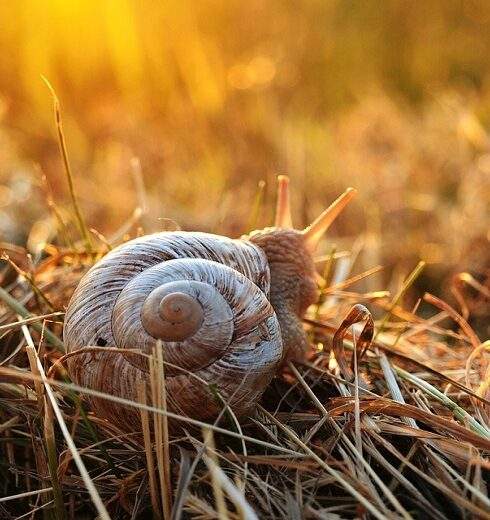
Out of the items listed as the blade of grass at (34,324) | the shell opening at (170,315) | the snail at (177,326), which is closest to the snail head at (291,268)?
the snail at (177,326)

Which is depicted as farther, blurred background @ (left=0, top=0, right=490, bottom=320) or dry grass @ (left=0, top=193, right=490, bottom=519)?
blurred background @ (left=0, top=0, right=490, bottom=320)

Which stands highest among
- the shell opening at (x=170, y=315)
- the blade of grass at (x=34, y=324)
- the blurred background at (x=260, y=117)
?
the shell opening at (x=170, y=315)

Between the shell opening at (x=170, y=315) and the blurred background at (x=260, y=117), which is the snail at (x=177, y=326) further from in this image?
the blurred background at (x=260, y=117)

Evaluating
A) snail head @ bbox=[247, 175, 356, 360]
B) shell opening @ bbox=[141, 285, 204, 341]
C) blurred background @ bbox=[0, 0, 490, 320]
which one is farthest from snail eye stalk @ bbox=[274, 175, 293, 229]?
shell opening @ bbox=[141, 285, 204, 341]

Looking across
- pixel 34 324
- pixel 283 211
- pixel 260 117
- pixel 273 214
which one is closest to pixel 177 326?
pixel 34 324

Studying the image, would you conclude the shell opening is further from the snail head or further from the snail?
the snail head

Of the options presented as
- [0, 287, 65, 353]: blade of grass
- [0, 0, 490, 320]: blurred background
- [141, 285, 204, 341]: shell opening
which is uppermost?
[141, 285, 204, 341]: shell opening

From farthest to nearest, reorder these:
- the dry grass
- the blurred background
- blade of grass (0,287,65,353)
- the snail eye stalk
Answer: the blurred background → the snail eye stalk → blade of grass (0,287,65,353) → the dry grass

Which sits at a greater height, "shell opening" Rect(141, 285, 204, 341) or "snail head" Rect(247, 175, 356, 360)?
"shell opening" Rect(141, 285, 204, 341)

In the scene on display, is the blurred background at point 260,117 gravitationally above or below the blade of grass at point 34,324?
below
